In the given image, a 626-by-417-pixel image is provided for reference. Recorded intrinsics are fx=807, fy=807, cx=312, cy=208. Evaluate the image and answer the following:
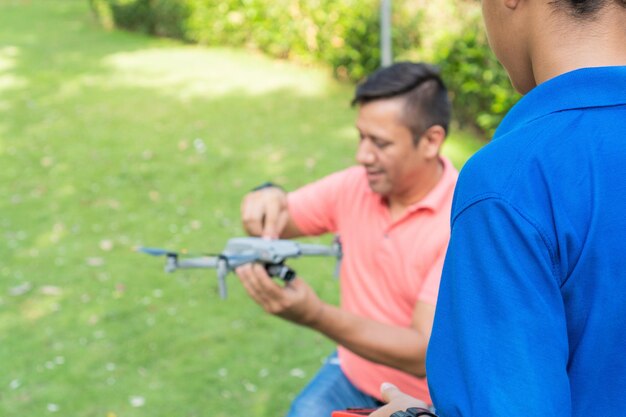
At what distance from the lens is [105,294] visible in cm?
539

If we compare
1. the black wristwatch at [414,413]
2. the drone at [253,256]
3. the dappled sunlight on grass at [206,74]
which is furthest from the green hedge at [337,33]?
the black wristwatch at [414,413]

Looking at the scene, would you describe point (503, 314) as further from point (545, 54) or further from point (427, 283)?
point (427, 283)

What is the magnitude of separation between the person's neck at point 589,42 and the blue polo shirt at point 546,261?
3 cm

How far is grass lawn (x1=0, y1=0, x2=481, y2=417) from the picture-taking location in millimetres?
4418

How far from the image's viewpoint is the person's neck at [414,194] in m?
2.89

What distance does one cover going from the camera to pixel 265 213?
9.95 ft

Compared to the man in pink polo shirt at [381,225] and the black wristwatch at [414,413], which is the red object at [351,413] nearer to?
the black wristwatch at [414,413]

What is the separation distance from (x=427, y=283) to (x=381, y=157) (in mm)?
505

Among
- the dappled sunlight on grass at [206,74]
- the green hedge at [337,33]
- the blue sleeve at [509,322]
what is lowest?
the dappled sunlight on grass at [206,74]

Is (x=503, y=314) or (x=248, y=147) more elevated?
(x=503, y=314)

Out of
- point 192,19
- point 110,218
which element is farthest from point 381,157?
point 192,19

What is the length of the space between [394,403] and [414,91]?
176 cm

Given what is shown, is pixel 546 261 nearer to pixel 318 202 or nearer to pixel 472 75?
pixel 318 202

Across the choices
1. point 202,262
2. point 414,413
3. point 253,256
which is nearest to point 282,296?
point 253,256
